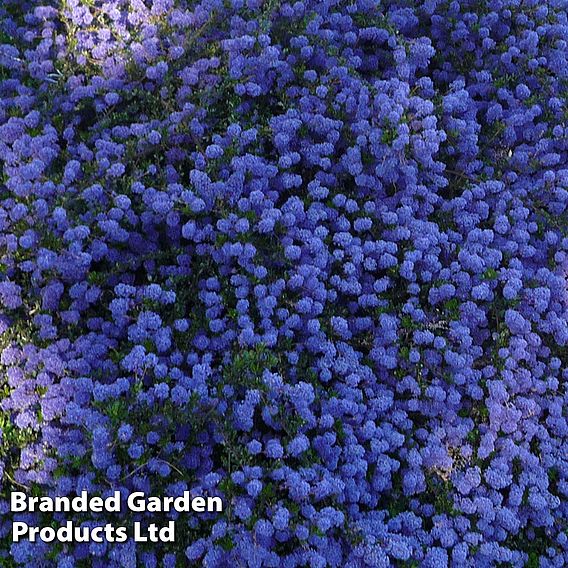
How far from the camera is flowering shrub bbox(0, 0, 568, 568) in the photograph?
236 centimetres

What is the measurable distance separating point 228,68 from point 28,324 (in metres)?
1.19

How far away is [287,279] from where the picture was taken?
2725 mm

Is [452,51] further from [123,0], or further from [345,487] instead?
[345,487]

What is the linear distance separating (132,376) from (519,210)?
5.06ft

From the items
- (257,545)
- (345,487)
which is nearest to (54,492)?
(257,545)

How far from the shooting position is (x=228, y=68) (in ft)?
9.89

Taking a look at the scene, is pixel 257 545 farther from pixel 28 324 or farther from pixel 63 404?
pixel 28 324

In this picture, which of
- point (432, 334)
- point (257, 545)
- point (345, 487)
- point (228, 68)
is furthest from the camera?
point (228, 68)

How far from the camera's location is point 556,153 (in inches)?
126

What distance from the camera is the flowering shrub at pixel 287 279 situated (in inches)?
93.0

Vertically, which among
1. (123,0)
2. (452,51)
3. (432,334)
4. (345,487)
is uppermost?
(123,0)

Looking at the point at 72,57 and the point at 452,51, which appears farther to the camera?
the point at 452,51

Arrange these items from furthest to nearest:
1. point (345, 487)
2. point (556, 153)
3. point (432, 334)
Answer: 1. point (556, 153)
2. point (432, 334)
3. point (345, 487)

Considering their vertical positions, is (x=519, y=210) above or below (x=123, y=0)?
below
